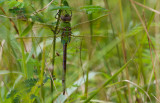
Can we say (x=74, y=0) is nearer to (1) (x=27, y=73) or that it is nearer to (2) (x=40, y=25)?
(2) (x=40, y=25)

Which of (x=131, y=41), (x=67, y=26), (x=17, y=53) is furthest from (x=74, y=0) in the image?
(x=131, y=41)

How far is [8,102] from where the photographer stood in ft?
3.57

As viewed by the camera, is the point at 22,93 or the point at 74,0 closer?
the point at 22,93

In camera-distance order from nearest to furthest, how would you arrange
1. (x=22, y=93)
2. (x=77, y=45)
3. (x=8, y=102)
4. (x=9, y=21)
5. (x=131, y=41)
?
(x=22, y=93) → (x=8, y=102) → (x=77, y=45) → (x=9, y=21) → (x=131, y=41)

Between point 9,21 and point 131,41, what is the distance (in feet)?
4.57

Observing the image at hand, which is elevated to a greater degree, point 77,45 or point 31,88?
point 77,45

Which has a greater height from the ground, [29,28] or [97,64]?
[29,28]

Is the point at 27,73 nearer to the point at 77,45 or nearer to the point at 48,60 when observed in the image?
the point at 48,60

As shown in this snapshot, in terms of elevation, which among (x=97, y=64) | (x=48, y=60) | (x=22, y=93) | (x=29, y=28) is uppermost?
(x=29, y=28)

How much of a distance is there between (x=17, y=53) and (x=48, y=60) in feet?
1.03

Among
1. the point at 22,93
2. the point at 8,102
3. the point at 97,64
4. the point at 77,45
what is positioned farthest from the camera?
the point at 97,64

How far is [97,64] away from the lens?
2.44 meters

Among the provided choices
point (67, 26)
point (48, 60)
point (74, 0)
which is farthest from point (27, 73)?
point (74, 0)

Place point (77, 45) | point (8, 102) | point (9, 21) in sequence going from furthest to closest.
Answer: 1. point (9, 21)
2. point (77, 45)
3. point (8, 102)
